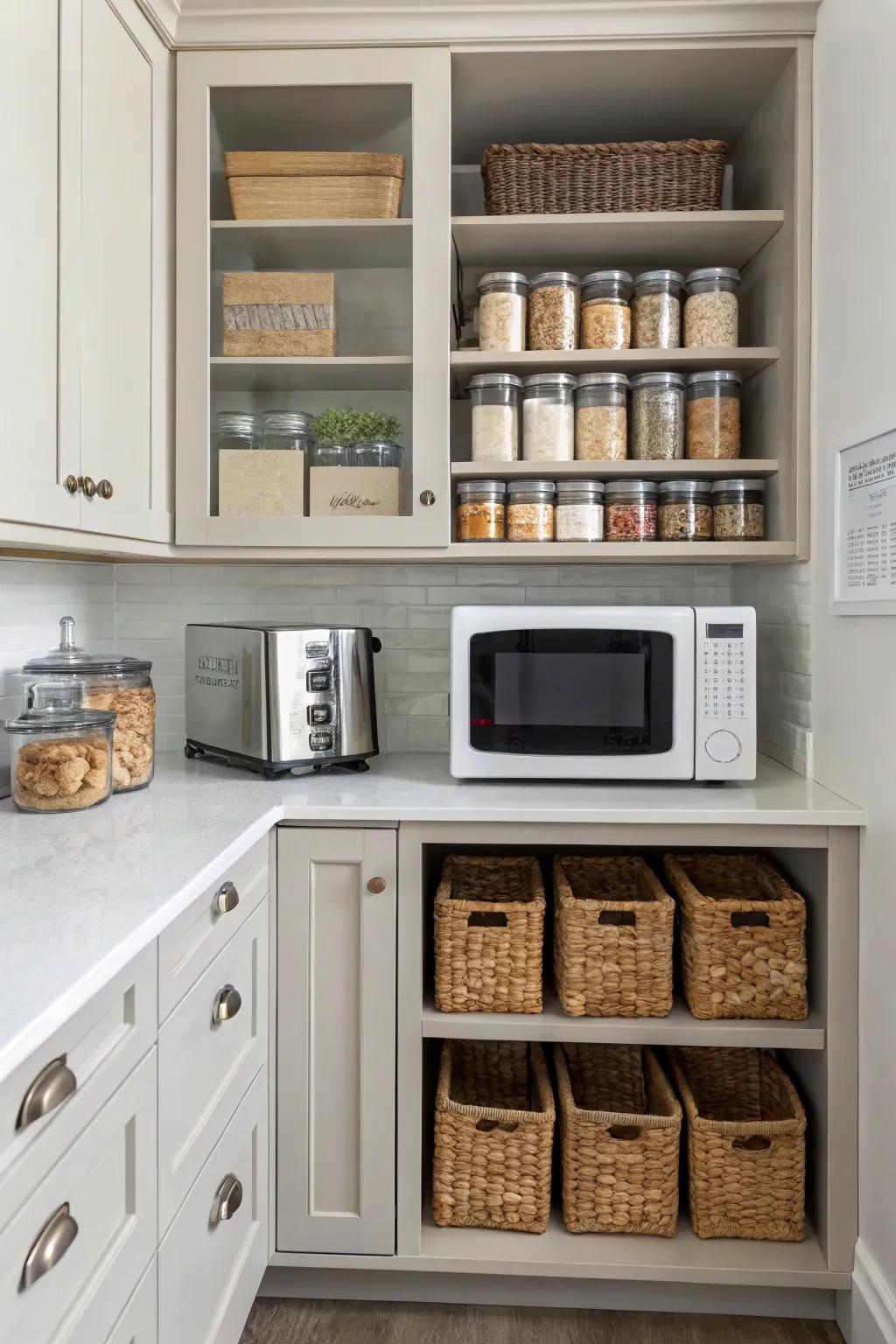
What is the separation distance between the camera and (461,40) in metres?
1.91

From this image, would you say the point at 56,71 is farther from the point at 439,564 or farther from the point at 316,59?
the point at 439,564

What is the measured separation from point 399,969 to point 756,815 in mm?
673

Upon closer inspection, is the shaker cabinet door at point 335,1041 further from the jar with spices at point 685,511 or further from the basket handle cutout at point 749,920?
the jar with spices at point 685,511

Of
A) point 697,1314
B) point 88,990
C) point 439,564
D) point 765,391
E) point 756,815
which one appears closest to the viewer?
point 88,990

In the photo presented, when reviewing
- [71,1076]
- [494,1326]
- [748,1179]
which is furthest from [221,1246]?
[748,1179]

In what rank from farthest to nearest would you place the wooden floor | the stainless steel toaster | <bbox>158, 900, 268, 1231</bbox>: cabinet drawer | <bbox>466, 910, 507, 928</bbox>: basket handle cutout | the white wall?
the stainless steel toaster
<bbox>466, 910, 507, 928</bbox>: basket handle cutout
the wooden floor
the white wall
<bbox>158, 900, 268, 1231</bbox>: cabinet drawer

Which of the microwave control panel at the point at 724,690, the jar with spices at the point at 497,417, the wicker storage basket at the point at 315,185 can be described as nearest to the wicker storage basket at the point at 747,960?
the microwave control panel at the point at 724,690

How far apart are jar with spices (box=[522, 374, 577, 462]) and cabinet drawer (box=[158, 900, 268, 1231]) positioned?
103cm

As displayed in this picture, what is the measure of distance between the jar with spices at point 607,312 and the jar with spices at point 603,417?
2.8 inches

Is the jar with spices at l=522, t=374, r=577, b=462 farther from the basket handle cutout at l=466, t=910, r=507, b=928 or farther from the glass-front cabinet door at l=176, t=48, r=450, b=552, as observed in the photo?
the basket handle cutout at l=466, t=910, r=507, b=928

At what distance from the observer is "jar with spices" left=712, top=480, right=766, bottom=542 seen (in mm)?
1982

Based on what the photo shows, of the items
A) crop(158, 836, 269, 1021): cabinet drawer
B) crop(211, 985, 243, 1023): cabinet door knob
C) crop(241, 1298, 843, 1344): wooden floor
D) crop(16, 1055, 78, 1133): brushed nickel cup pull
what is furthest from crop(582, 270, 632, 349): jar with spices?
crop(241, 1298, 843, 1344): wooden floor

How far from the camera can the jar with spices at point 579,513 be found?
1.99 m

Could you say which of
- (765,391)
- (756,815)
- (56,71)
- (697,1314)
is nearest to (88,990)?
(756,815)
